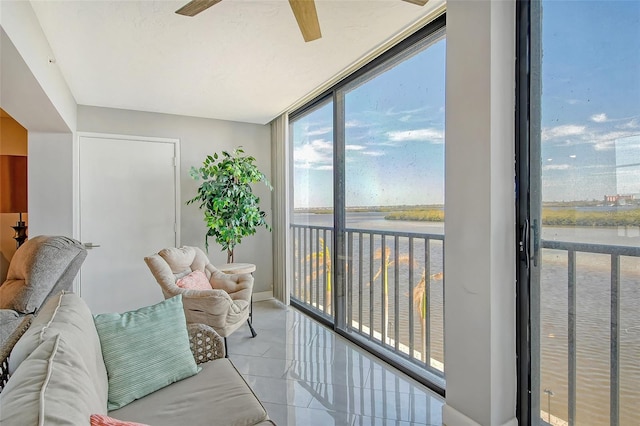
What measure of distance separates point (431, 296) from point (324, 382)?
950 mm

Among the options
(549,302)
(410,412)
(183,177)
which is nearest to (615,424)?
(549,302)

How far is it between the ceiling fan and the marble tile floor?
217 centimetres

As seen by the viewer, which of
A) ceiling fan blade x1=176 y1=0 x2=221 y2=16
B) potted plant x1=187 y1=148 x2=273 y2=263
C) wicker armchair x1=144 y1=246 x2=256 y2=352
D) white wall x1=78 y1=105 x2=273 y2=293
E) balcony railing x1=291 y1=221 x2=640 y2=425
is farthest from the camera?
white wall x1=78 y1=105 x2=273 y2=293

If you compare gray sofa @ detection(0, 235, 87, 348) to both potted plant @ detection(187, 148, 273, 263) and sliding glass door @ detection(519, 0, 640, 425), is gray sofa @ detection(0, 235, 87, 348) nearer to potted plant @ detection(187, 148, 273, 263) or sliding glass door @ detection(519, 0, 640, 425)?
potted plant @ detection(187, 148, 273, 263)

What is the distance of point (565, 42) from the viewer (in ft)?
4.91

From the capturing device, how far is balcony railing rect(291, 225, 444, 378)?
93.4 inches

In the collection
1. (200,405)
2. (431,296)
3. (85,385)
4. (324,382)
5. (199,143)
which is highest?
(199,143)

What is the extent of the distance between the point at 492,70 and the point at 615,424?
5.29 ft

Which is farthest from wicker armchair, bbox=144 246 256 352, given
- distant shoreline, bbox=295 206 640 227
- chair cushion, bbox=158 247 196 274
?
distant shoreline, bbox=295 206 640 227

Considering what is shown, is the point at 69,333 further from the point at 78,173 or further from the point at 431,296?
the point at 78,173

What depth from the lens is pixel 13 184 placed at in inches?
129

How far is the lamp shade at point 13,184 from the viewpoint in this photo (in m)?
3.25

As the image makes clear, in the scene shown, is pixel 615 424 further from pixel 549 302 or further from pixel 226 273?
pixel 226 273

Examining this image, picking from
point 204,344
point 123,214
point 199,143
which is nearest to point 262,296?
point 123,214
